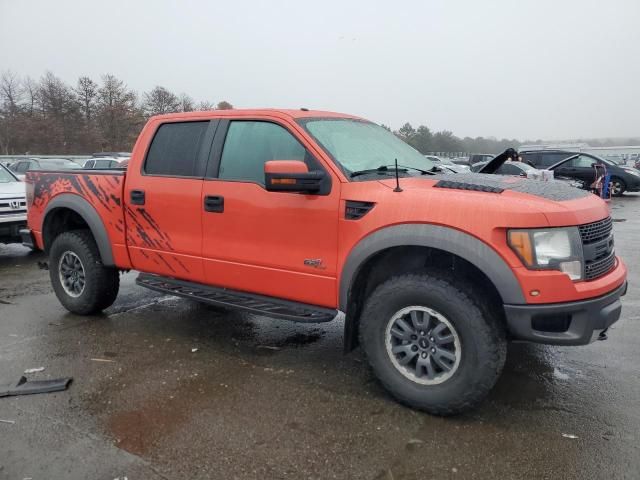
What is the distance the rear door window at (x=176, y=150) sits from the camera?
4246mm

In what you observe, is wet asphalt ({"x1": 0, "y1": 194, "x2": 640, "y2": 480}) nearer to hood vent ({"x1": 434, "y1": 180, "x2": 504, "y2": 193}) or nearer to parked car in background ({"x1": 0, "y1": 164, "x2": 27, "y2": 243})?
hood vent ({"x1": 434, "y1": 180, "x2": 504, "y2": 193})

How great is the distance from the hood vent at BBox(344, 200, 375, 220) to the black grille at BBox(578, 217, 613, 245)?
125cm

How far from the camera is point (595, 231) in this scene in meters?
3.08

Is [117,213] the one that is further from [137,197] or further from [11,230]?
[11,230]

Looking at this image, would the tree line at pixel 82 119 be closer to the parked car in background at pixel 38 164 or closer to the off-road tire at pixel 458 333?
the parked car in background at pixel 38 164

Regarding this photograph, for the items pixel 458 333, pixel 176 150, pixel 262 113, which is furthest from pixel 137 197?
pixel 458 333

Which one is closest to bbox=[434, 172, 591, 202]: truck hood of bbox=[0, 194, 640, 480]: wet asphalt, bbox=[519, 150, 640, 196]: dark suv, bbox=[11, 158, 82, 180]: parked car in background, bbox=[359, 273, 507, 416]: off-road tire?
bbox=[359, 273, 507, 416]: off-road tire

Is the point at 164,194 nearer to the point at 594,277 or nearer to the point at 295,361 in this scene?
the point at 295,361

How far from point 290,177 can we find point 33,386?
7.68 feet

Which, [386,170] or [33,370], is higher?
[386,170]

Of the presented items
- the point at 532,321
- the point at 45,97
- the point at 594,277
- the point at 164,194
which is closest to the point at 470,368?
the point at 532,321

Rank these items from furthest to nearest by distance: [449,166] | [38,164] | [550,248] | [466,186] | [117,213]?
[449,166] → [38,164] → [117,213] → [466,186] → [550,248]

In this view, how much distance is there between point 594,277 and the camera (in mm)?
2990

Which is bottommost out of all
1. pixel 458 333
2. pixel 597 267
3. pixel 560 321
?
pixel 458 333
